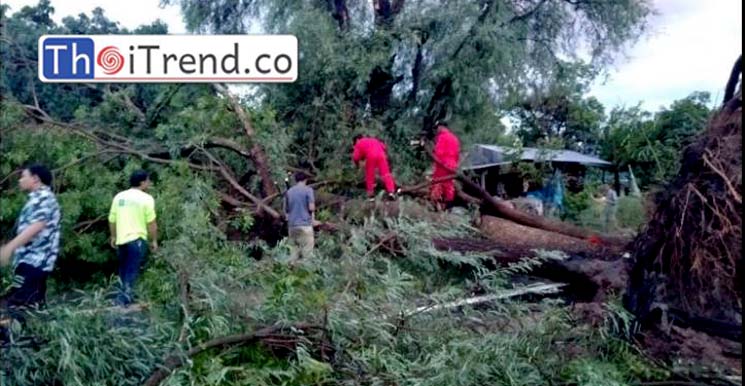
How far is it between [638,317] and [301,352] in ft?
6.34

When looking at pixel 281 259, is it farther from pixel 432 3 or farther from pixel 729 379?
pixel 432 3

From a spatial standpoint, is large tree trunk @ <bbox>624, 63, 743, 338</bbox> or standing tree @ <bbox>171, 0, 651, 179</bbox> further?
standing tree @ <bbox>171, 0, 651, 179</bbox>

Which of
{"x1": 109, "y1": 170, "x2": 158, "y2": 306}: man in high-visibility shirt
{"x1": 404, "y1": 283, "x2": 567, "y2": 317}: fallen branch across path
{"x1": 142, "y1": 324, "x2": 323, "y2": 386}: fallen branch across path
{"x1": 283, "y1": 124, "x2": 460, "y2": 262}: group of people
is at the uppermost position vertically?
{"x1": 283, "y1": 124, "x2": 460, "y2": 262}: group of people

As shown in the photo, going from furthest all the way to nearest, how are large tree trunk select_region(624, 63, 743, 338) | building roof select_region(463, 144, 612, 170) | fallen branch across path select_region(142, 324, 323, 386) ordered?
building roof select_region(463, 144, 612, 170)
fallen branch across path select_region(142, 324, 323, 386)
large tree trunk select_region(624, 63, 743, 338)

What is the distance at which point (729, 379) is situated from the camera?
13.5ft

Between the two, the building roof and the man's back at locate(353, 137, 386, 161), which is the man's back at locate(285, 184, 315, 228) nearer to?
the man's back at locate(353, 137, 386, 161)

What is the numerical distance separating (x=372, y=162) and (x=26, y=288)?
5.15m

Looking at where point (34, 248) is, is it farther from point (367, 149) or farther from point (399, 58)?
point (399, 58)

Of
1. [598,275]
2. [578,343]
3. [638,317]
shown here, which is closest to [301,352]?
[578,343]

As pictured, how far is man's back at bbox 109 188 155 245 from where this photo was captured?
21.3ft

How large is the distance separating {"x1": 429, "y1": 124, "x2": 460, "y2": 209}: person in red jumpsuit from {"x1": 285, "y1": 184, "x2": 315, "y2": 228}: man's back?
6.46 feet

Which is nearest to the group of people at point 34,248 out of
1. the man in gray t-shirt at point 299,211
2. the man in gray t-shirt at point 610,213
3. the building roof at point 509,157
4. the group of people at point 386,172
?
the man in gray t-shirt at point 299,211

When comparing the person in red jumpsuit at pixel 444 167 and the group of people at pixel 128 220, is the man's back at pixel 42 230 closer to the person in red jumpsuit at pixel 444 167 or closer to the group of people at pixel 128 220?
the group of people at pixel 128 220

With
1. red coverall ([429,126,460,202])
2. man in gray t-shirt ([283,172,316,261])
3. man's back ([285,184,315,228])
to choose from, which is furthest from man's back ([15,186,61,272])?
red coverall ([429,126,460,202])
